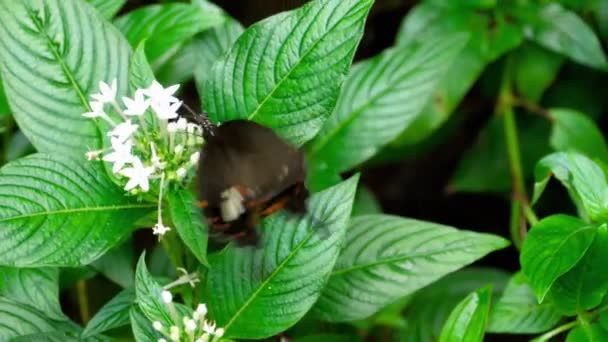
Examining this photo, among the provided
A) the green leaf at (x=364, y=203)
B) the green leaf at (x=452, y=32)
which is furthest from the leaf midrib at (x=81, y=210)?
the green leaf at (x=452, y=32)

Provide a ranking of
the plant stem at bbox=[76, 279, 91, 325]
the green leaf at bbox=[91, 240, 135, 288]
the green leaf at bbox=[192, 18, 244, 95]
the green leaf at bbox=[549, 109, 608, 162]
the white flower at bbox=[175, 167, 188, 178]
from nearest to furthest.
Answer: the white flower at bbox=[175, 167, 188, 178] < the green leaf at bbox=[91, 240, 135, 288] < the green leaf at bbox=[192, 18, 244, 95] < the plant stem at bbox=[76, 279, 91, 325] < the green leaf at bbox=[549, 109, 608, 162]

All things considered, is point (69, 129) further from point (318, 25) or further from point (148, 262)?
point (148, 262)

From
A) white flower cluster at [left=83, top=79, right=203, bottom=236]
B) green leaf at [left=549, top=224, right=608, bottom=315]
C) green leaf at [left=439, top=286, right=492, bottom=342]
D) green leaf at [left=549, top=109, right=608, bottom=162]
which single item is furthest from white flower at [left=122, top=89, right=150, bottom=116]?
green leaf at [left=549, top=109, right=608, bottom=162]

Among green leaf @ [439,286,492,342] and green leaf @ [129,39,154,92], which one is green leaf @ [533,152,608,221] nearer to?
green leaf @ [439,286,492,342]

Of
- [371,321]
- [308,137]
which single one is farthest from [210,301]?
[371,321]

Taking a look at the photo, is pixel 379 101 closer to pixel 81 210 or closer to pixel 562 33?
pixel 562 33

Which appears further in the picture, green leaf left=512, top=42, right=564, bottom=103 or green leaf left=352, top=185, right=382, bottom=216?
green leaf left=512, top=42, right=564, bottom=103
